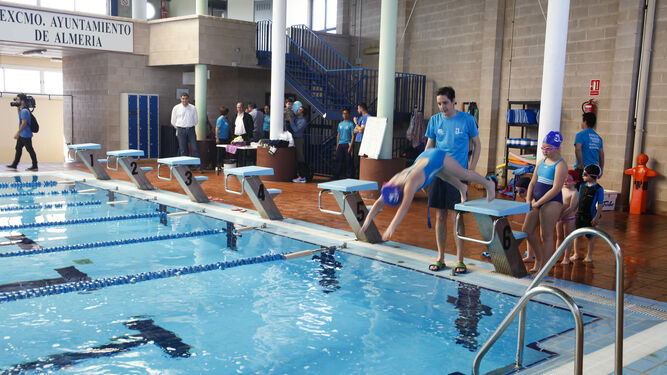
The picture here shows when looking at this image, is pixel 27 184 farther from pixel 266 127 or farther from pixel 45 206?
pixel 266 127

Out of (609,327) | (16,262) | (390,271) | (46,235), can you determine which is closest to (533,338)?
(609,327)

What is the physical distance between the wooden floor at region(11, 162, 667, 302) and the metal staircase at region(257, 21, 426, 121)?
10.4 feet

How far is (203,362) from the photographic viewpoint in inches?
140

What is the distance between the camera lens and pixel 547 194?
5.01 metres

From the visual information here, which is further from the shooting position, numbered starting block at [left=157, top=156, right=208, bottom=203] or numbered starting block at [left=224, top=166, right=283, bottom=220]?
numbered starting block at [left=157, top=156, right=208, bottom=203]

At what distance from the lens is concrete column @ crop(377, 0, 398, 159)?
31.4ft

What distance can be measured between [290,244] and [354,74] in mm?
10506

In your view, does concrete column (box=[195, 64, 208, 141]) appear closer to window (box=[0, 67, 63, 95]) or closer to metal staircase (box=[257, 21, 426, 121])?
metal staircase (box=[257, 21, 426, 121])

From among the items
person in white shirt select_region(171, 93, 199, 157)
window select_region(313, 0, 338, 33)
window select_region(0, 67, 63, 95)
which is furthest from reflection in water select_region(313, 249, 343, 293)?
window select_region(0, 67, 63, 95)

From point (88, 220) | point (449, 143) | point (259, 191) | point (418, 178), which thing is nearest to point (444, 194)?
point (449, 143)

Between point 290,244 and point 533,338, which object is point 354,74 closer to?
point 290,244

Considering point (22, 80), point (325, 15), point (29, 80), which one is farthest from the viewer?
point (29, 80)

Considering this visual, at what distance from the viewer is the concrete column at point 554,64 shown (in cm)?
633

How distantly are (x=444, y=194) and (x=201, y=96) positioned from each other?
35.8 ft
